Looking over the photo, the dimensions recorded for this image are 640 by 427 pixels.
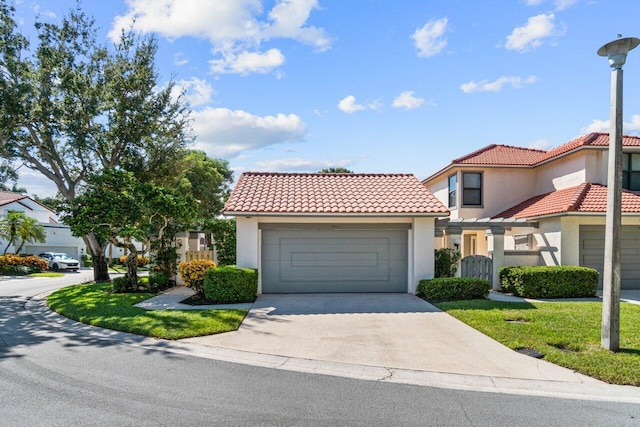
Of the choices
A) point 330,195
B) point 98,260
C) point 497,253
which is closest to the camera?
point 497,253

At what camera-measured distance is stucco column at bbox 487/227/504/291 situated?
13242mm

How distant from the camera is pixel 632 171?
50.8 feet

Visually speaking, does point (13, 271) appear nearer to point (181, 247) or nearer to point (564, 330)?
point (181, 247)

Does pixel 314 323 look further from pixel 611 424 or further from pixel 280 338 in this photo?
pixel 611 424

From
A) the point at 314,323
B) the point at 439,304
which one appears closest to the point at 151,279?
the point at 314,323

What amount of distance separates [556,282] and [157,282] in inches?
501

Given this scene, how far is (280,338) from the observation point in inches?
294

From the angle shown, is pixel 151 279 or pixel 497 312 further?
pixel 151 279

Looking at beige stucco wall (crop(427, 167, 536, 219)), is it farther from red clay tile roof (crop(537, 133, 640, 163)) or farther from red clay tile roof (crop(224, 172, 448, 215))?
red clay tile roof (crop(224, 172, 448, 215))

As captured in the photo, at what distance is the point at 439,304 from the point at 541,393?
5.57 m

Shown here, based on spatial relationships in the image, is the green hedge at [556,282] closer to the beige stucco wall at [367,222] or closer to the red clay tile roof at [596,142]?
the beige stucco wall at [367,222]

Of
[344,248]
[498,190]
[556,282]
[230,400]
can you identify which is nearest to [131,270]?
[344,248]

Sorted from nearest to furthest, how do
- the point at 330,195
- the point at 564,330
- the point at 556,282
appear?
the point at 564,330
the point at 556,282
the point at 330,195

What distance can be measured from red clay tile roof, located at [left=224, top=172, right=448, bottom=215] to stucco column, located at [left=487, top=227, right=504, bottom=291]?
94.3 inches
